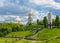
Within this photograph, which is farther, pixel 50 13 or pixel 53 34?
pixel 50 13

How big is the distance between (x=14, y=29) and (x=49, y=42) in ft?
204

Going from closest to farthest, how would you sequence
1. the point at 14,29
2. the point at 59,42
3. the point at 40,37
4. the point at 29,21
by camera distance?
the point at 59,42
the point at 40,37
the point at 14,29
the point at 29,21

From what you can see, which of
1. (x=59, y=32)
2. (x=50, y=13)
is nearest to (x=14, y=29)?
(x=50, y=13)

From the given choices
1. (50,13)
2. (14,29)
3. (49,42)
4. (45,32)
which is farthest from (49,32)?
(14,29)

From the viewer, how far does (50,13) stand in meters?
89.8

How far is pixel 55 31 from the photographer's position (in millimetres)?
81938

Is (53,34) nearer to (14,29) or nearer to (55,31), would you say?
(55,31)

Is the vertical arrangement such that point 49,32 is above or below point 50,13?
below

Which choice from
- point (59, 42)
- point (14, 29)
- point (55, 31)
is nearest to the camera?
point (59, 42)

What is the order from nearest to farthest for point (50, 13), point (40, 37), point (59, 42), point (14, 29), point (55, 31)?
point (59, 42) → point (40, 37) → point (55, 31) → point (50, 13) → point (14, 29)

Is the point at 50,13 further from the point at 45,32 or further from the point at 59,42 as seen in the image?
the point at 59,42

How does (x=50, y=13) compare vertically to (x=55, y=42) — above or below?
above

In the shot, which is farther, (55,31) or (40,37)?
(55,31)

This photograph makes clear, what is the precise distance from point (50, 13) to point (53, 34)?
14691mm
